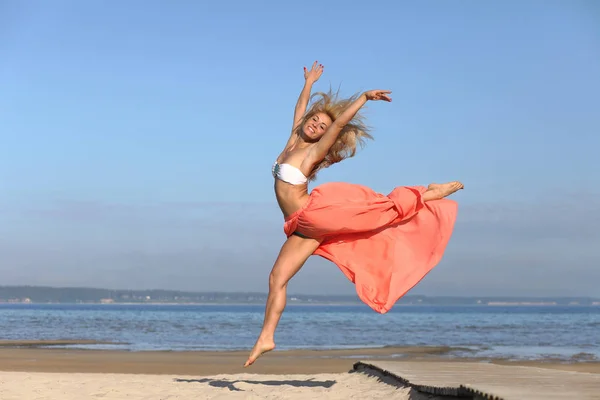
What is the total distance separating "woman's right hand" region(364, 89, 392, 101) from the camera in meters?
5.33

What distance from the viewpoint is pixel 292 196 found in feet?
18.9

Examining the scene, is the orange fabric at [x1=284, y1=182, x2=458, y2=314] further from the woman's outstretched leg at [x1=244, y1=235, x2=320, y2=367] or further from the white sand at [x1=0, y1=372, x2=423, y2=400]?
the white sand at [x1=0, y1=372, x2=423, y2=400]

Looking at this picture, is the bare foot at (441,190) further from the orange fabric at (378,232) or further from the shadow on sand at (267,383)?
the shadow on sand at (267,383)

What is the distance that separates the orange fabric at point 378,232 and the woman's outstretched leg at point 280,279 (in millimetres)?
99

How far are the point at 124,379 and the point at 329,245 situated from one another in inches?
151

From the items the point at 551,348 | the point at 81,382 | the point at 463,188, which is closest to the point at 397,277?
the point at 463,188

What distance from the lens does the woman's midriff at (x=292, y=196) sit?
5.76 meters

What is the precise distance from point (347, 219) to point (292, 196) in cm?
43

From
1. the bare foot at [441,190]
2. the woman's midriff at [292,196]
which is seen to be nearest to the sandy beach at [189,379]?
the bare foot at [441,190]

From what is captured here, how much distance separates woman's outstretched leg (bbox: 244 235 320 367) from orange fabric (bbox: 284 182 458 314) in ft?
0.32

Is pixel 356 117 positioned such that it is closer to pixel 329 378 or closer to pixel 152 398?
pixel 152 398

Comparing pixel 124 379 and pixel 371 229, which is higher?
pixel 371 229

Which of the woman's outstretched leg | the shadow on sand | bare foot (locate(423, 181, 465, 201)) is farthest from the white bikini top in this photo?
the shadow on sand

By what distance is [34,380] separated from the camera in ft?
27.0
